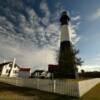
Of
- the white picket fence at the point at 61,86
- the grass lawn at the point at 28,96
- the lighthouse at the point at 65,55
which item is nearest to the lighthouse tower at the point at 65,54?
the lighthouse at the point at 65,55

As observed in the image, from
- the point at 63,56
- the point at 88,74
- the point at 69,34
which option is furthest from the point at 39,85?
the point at 88,74

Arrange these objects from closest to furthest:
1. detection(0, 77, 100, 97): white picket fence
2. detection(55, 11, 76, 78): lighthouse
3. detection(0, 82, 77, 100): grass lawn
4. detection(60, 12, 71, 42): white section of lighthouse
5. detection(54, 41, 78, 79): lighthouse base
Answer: detection(0, 82, 77, 100): grass lawn
detection(0, 77, 100, 97): white picket fence
detection(54, 41, 78, 79): lighthouse base
detection(55, 11, 76, 78): lighthouse
detection(60, 12, 71, 42): white section of lighthouse

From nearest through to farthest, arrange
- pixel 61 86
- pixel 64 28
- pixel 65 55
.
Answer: pixel 61 86, pixel 65 55, pixel 64 28

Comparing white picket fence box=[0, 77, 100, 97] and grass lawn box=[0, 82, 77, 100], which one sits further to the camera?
white picket fence box=[0, 77, 100, 97]

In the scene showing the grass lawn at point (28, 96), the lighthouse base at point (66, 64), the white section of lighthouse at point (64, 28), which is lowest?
the grass lawn at point (28, 96)

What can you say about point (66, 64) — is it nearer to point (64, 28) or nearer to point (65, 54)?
point (65, 54)

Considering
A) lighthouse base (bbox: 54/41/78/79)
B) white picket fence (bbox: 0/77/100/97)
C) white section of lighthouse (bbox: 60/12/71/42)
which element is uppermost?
white section of lighthouse (bbox: 60/12/71/42)

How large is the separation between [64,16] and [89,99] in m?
24.3

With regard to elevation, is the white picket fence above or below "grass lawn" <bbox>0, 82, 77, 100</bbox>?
above

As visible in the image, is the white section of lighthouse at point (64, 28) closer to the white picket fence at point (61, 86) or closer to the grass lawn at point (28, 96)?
the white picket fence at point (61, 86)

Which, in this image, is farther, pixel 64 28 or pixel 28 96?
pixel 64 28

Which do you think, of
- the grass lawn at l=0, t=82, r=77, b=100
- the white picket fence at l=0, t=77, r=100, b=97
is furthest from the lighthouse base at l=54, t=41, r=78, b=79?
the grass lawn at l=0, t=82, r=77, b=100

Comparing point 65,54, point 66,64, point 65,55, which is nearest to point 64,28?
point 65,54

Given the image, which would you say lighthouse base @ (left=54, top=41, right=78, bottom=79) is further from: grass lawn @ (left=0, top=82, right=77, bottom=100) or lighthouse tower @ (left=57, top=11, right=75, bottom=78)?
grass lawn @ (left=0, top=82, right=77, bottom=100)
